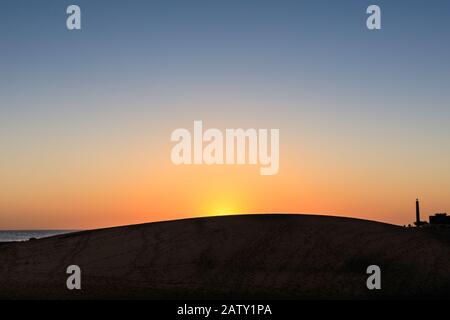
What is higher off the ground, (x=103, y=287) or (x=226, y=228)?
(x=226, y=228)

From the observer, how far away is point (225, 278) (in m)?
13.4

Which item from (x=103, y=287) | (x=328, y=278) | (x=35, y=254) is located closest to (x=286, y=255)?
(x=328, y=278)

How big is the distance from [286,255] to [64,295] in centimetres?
513

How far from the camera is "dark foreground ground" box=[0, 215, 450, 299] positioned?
13172 mm

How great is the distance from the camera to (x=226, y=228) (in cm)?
1501

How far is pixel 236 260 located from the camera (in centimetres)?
1383

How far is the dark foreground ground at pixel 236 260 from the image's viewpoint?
13172 millimetres
